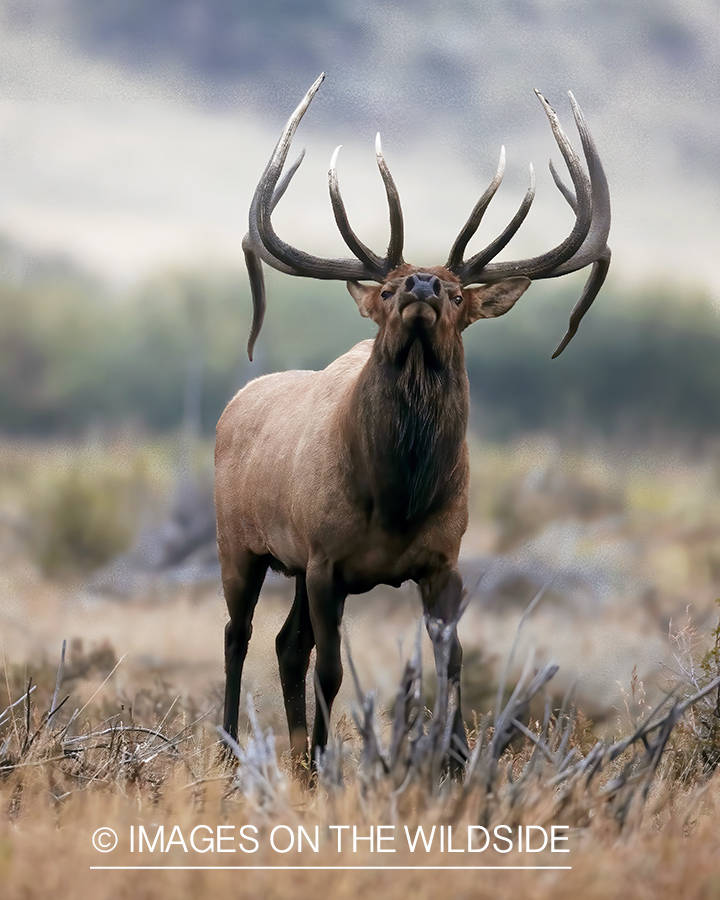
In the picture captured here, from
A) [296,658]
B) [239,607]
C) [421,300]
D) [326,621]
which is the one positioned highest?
[421,300]

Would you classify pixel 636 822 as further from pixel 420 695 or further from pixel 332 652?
pixel 332 652

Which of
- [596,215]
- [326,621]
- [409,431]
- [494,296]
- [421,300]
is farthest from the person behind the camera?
[596,215]

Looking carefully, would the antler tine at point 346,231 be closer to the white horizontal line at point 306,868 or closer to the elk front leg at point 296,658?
the elk front leg at point 296,658

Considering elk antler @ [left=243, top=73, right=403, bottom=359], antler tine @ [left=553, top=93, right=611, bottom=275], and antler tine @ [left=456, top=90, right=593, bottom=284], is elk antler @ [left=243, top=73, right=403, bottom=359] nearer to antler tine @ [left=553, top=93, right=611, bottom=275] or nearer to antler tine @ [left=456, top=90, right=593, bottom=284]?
antler tine @ [left=456, top=90, right=593, bottom=284]

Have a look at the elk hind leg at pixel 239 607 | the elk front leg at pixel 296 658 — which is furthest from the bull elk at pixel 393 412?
the elk hind leg at pixel 239 607

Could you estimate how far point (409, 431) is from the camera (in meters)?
5.61

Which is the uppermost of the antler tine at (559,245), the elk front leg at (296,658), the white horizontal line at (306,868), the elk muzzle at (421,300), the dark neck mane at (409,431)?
the antler tine at (559,245)

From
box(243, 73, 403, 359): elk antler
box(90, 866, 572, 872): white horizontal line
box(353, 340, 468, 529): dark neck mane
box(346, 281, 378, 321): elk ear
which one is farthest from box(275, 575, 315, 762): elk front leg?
box(90, 866, 572, 872): white horizontal line

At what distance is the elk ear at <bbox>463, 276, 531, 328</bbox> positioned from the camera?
5820mm

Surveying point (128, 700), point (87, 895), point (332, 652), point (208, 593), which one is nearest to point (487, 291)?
point (332, 652)

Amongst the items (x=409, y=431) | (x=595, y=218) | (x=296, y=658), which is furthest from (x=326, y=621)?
(x=595, y=218)

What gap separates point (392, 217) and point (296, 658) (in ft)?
9.17

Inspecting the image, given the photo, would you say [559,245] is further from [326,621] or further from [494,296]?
[326,621]

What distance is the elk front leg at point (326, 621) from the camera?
593 centimetres
